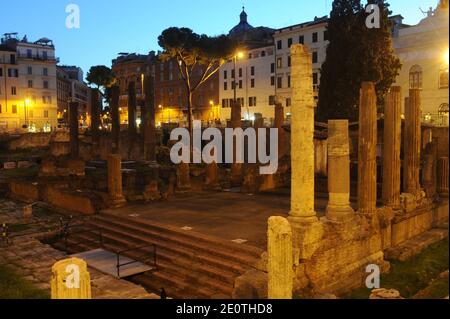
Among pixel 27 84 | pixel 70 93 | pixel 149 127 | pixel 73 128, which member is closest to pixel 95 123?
pixel 73 128

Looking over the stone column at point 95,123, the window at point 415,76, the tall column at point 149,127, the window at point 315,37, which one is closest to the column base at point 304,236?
the tall column at point 149,127

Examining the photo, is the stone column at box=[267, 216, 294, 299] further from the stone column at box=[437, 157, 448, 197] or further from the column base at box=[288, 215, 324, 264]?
Answer: the stone column at box=[437, 157, 448, 197]

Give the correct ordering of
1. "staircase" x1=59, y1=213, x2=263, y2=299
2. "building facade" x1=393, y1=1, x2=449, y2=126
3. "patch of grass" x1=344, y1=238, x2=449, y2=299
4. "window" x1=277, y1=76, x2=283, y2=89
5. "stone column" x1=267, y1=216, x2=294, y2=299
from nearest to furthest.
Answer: "stone column" x1=267, y1=216, x2=294, y2=299 < "staircase" x1=59, y1=213, x2=263, y2=299 < "patch of grass" x1=344, y1=238, x2=449, y2=299 < "building facade" x1=393, y1=1, x2=449, y2=126 < "window" x1=277, y1=76, x2=283, y2=89

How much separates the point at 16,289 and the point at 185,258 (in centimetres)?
426

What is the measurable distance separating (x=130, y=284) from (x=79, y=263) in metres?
3.96

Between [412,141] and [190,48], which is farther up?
[190,48]

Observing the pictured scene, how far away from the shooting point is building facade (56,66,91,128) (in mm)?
77750

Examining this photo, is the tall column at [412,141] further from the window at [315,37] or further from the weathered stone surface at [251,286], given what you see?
the window at [315,37]

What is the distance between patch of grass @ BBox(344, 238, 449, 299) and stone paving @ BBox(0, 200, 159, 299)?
535cm

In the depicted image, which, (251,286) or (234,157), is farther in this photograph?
(234,157)

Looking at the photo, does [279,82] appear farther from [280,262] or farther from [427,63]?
[280,262]

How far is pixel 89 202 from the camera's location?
18531 mm

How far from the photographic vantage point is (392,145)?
15.3 metres

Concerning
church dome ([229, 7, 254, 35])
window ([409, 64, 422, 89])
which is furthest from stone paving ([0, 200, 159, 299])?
church dome ([229, 7, 254, 35])
